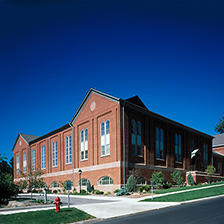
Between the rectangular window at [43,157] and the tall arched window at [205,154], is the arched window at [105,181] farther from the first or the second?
the tall arched window at [205,154]

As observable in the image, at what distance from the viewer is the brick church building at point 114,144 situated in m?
33.1

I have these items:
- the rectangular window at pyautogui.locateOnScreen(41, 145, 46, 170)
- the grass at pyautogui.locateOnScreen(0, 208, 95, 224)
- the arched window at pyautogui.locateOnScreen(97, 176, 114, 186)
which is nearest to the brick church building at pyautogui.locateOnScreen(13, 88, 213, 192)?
the arched window at pyautogui.locateOnScreen(97, 176, 114, 186)

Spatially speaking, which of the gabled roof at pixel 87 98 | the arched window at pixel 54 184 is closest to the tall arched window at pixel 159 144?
the gabled roof at pixel 87 98

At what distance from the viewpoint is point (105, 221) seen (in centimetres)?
1396

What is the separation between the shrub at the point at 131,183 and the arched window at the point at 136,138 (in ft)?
13.6

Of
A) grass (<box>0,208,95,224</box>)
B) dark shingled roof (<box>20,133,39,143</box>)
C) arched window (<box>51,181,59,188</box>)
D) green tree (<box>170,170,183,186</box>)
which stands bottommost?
arched window (<box>51,181,59,188</box>)

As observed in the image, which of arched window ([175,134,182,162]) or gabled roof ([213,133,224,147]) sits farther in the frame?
gabled roof ([213,133,224,147])

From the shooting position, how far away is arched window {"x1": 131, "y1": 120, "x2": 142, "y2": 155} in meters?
34.4

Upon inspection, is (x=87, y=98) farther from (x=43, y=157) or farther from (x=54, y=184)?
(x=43, y=157)

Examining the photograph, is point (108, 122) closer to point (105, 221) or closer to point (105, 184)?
point (105, 184)

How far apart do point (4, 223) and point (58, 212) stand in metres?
3.48

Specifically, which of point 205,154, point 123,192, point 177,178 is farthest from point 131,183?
point 205,154

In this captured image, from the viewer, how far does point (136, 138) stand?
1377 inches

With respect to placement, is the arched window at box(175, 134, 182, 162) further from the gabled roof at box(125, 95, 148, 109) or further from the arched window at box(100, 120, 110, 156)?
the arched window at box(100, 120, 110, 156)
